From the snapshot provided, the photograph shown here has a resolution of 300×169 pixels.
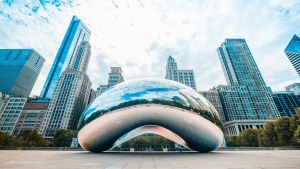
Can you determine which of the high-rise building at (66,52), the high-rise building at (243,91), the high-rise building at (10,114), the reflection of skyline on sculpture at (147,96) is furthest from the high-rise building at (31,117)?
the high-rise building at (243,91)

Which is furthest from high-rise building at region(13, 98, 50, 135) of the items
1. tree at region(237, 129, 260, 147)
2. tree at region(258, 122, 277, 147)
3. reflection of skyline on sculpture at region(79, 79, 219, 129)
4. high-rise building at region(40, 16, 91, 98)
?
tree at region(258, 122, 277, 147)

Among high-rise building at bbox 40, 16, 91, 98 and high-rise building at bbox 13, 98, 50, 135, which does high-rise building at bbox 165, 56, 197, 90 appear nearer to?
high-rise building at bbox 13, 98, 50, 135

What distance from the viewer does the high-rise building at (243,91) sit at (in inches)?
3991

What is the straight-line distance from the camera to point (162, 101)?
32.8 ft

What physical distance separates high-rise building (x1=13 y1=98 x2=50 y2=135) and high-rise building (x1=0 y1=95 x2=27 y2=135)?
103 inches

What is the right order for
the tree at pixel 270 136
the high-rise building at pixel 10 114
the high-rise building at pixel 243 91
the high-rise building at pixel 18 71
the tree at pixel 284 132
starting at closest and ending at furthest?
1. the tree at pixel 284 132
2. the tree at pixel 270 136
3. the high-rise building at pixel 10 114
4. the high-rise building at pixel 243 91
5. the high-rise building at pixel 18 71

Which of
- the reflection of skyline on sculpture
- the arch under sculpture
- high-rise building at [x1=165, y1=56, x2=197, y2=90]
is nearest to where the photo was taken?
the arch under sculpture

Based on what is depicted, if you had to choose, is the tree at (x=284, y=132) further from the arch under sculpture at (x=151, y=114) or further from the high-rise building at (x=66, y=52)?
A: the high-rise building at (x=66, y=52)

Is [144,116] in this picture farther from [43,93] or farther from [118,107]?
[43,93]

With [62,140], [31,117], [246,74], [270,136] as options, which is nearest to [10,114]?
[31,117]

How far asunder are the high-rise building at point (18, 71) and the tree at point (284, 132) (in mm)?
197364

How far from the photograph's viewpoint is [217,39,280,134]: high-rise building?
333 ft

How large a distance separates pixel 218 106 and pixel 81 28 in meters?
187

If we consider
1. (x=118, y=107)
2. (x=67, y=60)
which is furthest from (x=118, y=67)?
(x=118, y=107)
